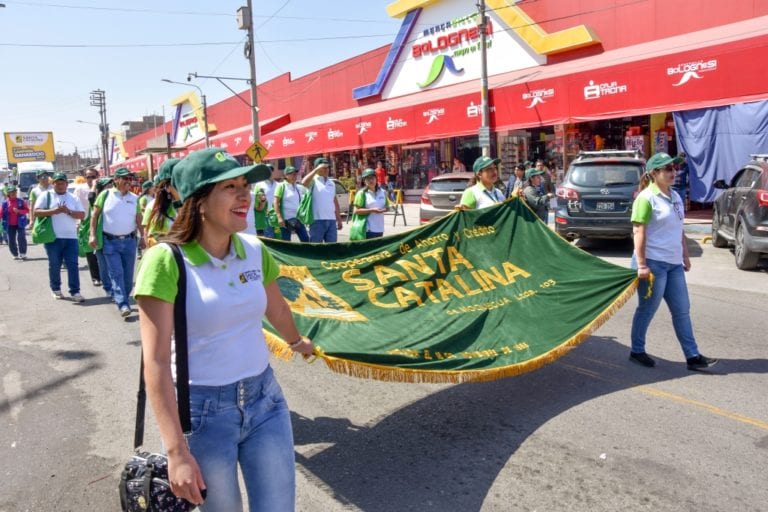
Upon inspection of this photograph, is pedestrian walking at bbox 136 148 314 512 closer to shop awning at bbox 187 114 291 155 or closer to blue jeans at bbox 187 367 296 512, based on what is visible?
blue jeans at bbox 187 367 296 512

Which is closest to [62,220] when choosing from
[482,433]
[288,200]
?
[288,200]

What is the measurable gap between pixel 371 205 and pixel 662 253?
4298 millimetres

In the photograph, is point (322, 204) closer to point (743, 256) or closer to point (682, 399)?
point (682, 399)

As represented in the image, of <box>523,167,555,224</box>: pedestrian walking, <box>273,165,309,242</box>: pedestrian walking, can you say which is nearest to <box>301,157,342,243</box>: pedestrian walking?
<box>273,165,309,242</box>: pedestrian walking

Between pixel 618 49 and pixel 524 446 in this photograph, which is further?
pixel 618 49

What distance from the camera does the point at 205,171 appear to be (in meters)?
2.21

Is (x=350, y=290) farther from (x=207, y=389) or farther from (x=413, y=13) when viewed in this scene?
(x=413, y=13)

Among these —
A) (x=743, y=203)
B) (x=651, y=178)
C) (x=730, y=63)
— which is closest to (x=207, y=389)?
(x=651, y=178)

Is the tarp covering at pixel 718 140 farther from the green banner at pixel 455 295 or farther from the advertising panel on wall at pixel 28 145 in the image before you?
the advertising panel on wall at pixel 28 145

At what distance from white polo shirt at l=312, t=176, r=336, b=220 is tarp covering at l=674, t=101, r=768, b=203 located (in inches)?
366

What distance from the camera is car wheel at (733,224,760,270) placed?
10.2 meters

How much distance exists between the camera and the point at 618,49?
18.5 metres

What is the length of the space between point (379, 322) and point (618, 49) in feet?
53.7

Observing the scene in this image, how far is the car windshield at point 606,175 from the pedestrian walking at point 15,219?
41.3 feet
